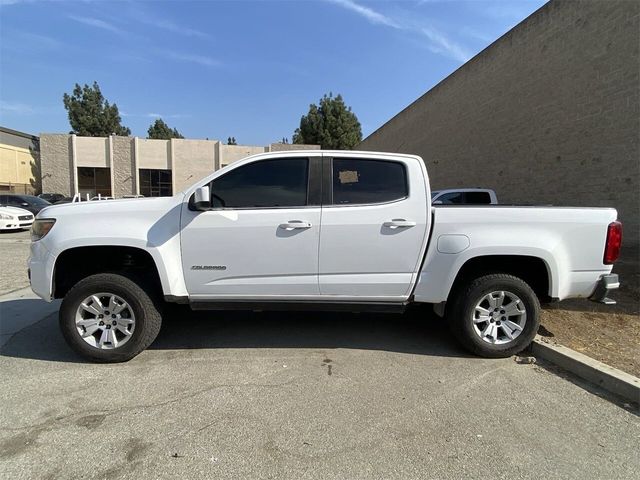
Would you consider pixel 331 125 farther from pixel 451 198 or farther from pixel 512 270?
pixel 512 270

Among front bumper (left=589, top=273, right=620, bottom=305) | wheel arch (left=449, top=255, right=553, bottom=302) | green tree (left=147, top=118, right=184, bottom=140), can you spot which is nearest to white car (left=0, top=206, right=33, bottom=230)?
wheel arch (left=449, top=255, right=553, bottom=302)

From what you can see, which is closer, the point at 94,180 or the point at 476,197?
the point at 476,197

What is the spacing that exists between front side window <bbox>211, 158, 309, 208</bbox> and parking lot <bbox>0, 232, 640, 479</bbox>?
1576mm

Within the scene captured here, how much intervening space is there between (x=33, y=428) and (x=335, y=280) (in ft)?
8.73

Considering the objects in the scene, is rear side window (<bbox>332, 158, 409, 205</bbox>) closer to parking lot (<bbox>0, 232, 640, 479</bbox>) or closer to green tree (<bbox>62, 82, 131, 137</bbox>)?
parking lot (<bbox>0, 232, 640, 479</bbox>)

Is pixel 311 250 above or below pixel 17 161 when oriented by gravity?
below

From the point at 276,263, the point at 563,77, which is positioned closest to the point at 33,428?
the point at 276,263

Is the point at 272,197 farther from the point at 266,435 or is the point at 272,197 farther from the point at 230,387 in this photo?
the point at 266,435

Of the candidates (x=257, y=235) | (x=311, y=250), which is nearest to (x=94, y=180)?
(x=257, y=235)

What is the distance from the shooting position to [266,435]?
2883 mm

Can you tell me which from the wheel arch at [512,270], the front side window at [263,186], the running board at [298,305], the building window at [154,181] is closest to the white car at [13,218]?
the running board at [298,305]

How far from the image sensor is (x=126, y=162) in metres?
37.2

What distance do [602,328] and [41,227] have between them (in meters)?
6.18

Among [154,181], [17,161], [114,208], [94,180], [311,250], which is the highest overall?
[17,161]
